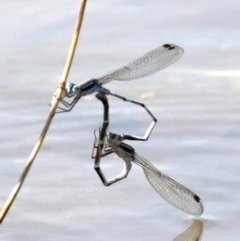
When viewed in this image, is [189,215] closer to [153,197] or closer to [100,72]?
[153,197]

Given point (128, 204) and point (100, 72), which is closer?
point (128, 204)

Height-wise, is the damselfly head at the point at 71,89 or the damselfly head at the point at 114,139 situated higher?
the damselfly head at the point at 71,89

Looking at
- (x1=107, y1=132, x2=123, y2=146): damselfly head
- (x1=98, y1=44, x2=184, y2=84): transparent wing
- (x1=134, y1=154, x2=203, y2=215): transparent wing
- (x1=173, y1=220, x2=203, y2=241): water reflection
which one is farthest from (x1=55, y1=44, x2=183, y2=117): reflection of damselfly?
(x1=173, y1=220, x2=203, y2=241): water reflection

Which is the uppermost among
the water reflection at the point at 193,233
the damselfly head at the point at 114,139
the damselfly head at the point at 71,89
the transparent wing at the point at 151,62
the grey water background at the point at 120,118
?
the damselfly head at the point at 71,89

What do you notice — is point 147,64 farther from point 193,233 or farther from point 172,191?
point 193,233

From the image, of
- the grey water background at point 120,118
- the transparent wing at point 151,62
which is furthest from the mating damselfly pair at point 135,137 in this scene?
the grey water background at point 120,118

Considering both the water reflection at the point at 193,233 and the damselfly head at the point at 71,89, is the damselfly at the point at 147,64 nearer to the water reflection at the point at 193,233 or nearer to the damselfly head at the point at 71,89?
the damselfly head at the point at 71,89

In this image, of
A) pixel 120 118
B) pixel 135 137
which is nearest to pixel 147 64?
pixel 135 137

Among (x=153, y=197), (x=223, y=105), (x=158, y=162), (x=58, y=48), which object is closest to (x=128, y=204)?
(x=153, y=197)
